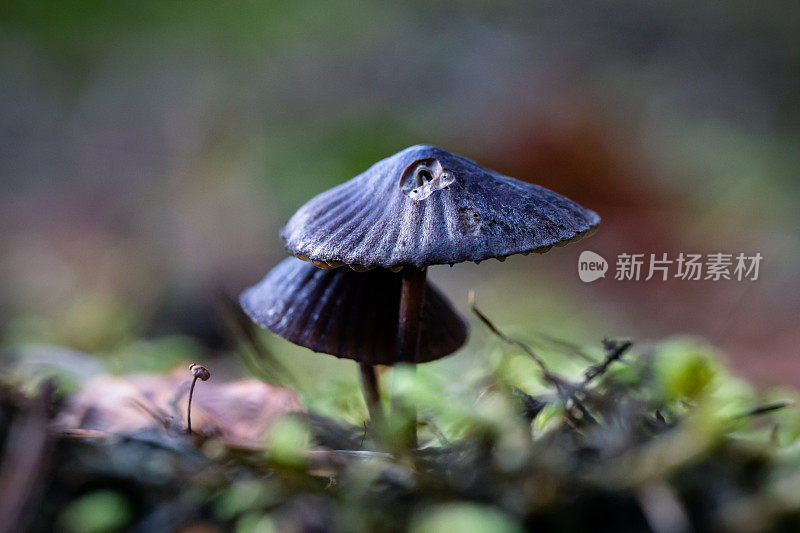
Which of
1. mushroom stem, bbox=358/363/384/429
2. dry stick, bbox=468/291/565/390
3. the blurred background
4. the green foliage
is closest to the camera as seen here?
the green foliage

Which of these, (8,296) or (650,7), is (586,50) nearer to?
(650,7)

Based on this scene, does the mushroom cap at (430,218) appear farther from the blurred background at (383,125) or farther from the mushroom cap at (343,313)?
the blurred background at (383,125)

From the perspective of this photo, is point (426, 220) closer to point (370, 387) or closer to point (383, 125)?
point (370, 387)

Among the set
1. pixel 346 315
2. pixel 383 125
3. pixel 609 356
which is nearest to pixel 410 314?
pixel 346 315

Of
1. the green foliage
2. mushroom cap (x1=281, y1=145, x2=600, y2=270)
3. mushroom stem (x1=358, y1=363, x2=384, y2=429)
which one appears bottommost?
the green foliage

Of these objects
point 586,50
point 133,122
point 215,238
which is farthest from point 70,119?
point 586,50

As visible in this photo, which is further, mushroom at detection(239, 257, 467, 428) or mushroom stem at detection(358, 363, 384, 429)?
mushroom stem at detection(358, 363, 384, 429)

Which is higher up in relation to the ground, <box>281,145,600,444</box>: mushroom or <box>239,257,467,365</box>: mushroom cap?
<box>281,145,600,444</box>: mushroom

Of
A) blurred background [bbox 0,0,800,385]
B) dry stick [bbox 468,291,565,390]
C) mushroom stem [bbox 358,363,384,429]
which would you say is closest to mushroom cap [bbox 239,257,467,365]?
mushroom stem [bbox 358,363,384,429]

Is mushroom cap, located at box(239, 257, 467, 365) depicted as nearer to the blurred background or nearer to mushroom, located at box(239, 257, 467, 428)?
mushroom, located at box(239, 257, 467, 428)
